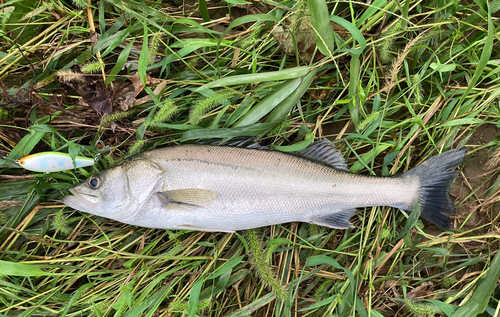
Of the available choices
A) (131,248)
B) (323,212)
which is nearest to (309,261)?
(323,212)

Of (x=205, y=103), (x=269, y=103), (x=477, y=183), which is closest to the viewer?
(x=205, y=103)

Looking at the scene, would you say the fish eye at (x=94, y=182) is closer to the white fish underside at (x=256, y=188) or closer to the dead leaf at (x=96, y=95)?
the white fish underside at (x=256, y=188)

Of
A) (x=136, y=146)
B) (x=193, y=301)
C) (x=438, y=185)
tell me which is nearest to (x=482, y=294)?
(x=438, y=185)

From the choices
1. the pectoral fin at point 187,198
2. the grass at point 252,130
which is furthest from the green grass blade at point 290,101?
the pectoral fin at point 187,198

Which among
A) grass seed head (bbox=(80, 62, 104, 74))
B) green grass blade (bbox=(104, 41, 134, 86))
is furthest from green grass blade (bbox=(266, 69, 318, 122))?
grass seed head (bbox=(80, 62, 104, 74))

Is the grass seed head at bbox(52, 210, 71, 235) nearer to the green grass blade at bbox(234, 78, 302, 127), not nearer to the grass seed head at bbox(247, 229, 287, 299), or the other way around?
the grass seed head at bbox(247, 229, 287, 299)

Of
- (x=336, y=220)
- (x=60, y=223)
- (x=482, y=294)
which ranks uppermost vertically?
(x=60, y=223)

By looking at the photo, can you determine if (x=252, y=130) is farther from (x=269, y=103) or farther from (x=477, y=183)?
(x=477, y=183)
